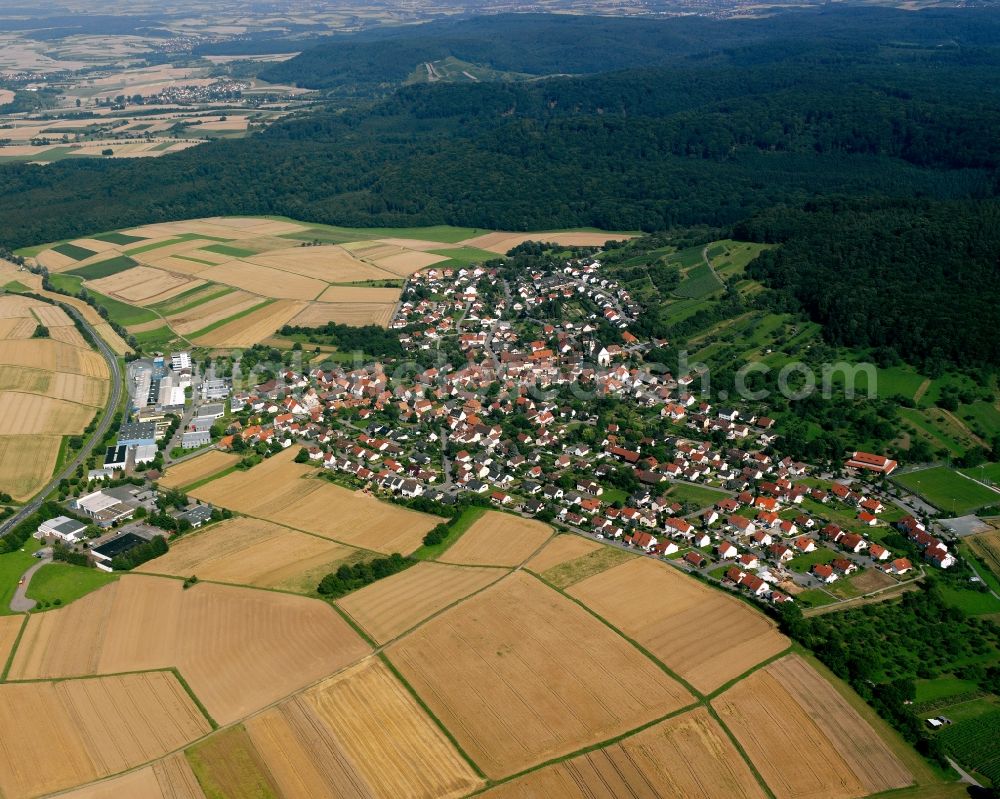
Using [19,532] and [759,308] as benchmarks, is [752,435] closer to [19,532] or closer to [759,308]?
[759,308]

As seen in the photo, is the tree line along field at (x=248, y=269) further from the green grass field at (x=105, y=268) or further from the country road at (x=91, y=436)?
the country road at (x=91, y=436)

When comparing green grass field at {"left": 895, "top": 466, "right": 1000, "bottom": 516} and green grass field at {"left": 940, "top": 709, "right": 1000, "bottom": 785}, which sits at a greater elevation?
green grass field at {"left": 895, "top": 466, "right": 1000, "bottom": 516}


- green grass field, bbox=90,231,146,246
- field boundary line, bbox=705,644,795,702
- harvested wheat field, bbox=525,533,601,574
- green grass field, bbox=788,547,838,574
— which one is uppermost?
field boundary line, bbox=705,644,795,702

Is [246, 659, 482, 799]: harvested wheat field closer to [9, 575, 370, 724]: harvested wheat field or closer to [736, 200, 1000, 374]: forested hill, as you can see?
[9, 575, 370, 724]: harvested wheat field

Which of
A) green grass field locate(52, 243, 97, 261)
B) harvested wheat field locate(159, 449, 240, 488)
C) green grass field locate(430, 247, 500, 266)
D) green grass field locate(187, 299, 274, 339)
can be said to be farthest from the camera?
green grass field locate(52, 243, 97, 261)

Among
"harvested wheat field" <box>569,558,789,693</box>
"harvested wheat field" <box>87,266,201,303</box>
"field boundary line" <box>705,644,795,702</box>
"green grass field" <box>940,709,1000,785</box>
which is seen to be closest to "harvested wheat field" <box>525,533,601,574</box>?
"harvested wheat field" <box>569,558,789,693</box>

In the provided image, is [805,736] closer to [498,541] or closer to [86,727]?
[498,541]

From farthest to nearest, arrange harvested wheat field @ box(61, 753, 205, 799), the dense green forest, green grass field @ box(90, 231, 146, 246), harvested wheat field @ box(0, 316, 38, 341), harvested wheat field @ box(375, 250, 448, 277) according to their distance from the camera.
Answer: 1. green grass field @ box(90, 231, 146, 246)
2. the dense green forest
3. harvested wheat field @ box(375, 250, 448, 277)
4. harvested wheat field @ box(0, 316, 38, 341)
5. harvested wheat field @ box(61, 753, 205, 799)
